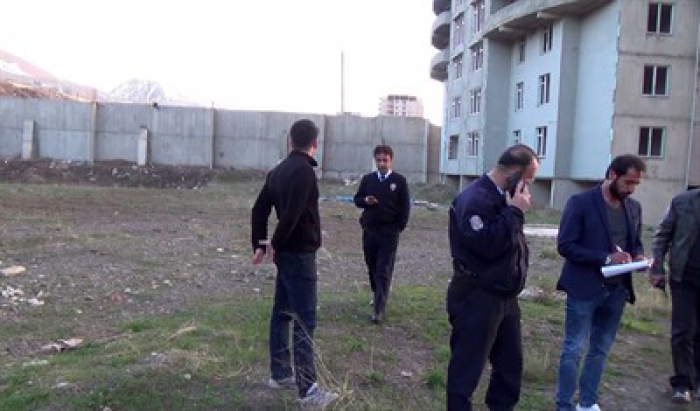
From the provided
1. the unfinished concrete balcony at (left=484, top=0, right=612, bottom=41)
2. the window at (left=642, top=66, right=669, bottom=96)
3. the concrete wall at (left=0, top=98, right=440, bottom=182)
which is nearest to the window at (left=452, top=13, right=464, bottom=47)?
the concrete wall at (left=0, top=98, right=440, bottom=182)

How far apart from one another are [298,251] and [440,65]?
4627cm

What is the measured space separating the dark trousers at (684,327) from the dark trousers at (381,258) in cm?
263

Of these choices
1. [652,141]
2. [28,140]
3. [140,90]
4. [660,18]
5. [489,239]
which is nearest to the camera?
[489,239]

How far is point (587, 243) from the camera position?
4.61 m

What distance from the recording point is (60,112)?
40.3m

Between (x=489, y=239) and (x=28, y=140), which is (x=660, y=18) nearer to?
(x=489, y=239)

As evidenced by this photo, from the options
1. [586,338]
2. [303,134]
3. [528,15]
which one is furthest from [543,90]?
[303,134]

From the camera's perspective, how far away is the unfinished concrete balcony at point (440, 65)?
4719cm

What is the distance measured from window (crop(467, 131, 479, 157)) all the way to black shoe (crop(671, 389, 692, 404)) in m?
31.4

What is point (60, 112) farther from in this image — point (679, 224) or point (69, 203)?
point (679, 224)

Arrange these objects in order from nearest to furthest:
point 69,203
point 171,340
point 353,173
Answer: point 171,340 < point 69,203 < point 353,173

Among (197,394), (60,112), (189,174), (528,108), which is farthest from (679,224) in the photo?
(60,112)

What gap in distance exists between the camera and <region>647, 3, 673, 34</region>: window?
82.2 ft

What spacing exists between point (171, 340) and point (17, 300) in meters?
3.10
